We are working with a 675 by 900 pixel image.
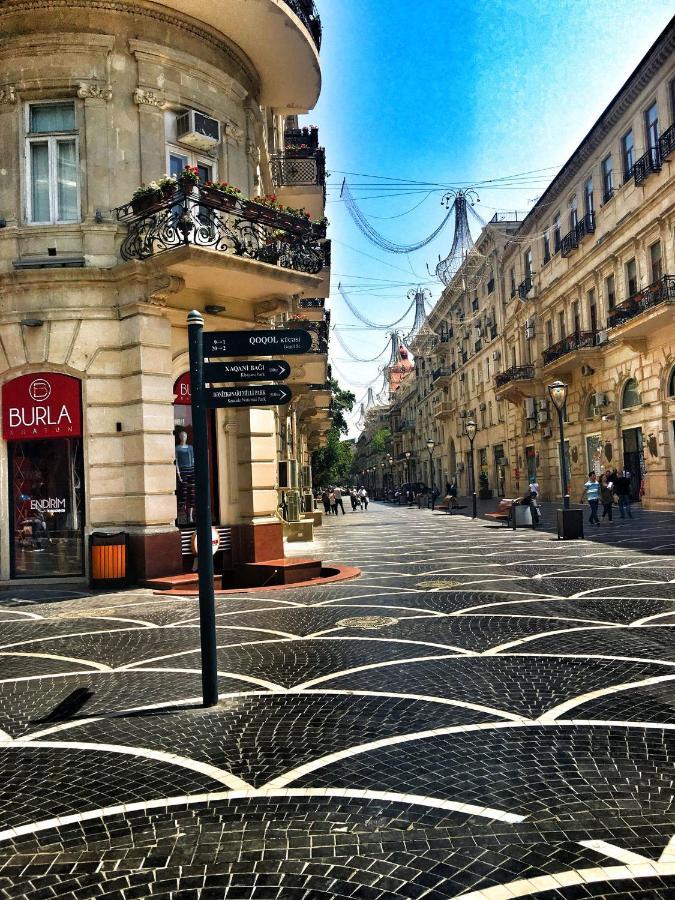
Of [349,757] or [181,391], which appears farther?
[181,391]

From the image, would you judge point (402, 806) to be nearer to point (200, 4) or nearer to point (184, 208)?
point (184, 208)

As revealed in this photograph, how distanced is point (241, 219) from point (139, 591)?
286 inches

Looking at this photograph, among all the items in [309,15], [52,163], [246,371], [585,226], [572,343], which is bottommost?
[246,371]

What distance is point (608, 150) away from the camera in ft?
99.8

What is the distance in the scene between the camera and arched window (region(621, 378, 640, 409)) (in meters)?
28.4

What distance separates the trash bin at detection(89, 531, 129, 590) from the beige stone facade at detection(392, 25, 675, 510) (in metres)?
19.3

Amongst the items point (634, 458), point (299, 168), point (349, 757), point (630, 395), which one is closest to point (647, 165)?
point (630, 395)

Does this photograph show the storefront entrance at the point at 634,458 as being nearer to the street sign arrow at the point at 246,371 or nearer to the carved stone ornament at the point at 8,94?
the carved stone ornament at the point at 8,94

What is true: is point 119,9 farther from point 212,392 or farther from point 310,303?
point 310,303

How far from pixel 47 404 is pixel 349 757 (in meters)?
11.0

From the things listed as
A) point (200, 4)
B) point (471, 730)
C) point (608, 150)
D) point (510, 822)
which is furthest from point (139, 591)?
point (608, 150)

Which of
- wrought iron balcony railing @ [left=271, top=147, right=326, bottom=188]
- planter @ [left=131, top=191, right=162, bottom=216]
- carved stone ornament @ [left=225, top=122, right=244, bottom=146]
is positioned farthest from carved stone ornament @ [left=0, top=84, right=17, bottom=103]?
wrought iron balcony railing @ [left=271, top=147, right=326, bottom=188]

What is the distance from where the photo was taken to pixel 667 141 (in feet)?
80.5

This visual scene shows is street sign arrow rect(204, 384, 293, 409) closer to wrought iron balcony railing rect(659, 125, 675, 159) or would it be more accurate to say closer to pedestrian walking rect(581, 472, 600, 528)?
pedestrian walking rect(581, 472, 600, 528)
